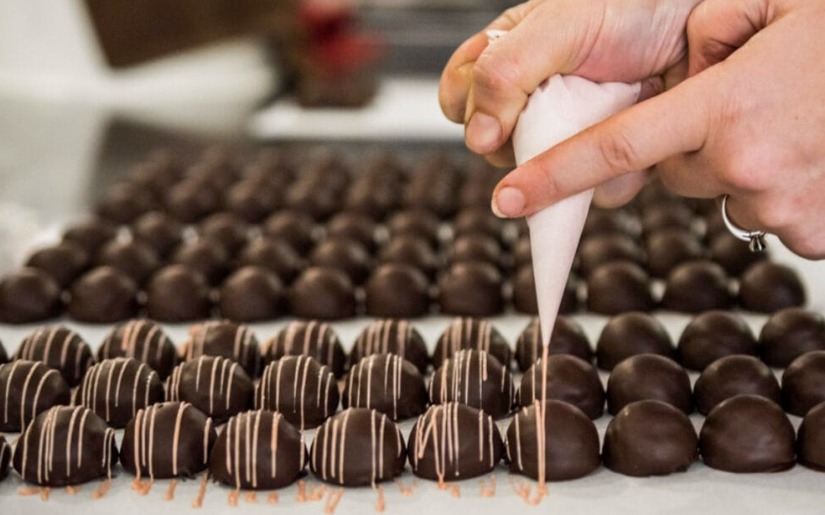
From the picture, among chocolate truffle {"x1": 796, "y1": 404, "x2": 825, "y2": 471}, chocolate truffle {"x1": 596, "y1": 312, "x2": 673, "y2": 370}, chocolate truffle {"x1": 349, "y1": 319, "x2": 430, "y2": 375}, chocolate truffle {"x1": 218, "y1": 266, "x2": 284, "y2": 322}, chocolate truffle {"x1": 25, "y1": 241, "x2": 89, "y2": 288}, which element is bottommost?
chocolate truffle {"x1": 796, "y1": 404, "x2": 825, "y2": 471}

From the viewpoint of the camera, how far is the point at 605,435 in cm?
170

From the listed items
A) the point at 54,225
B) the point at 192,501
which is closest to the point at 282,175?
the point at 54,225

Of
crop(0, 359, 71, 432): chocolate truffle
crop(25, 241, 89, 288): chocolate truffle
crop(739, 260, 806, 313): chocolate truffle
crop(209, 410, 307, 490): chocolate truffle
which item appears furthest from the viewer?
crop(25, 241, 89, 288): chocolate truffle

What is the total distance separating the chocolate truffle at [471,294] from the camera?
2365 millimetres

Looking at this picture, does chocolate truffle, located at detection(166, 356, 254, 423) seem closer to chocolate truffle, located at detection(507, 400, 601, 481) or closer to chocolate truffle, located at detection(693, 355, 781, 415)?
chocolate truffle, located at detection(507, 400, 601, 481)

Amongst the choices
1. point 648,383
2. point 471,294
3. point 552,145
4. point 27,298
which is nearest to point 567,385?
point 648,383

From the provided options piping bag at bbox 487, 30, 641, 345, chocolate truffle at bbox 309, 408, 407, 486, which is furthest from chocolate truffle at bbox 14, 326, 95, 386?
piping bag at bbox 487, 30, 641, 345

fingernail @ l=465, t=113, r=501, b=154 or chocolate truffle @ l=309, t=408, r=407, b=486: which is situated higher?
fingernail @ l=465, t=113, r=501, b=154

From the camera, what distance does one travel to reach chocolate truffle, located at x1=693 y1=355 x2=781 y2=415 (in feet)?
5.93

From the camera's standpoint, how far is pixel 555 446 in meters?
1.64

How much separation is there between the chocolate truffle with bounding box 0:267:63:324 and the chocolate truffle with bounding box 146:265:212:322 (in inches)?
8.2

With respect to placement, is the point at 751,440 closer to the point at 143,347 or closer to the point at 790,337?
the point at 790,337

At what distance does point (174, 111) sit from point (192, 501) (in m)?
3.18

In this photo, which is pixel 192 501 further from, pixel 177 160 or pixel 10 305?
pixel 177 160
